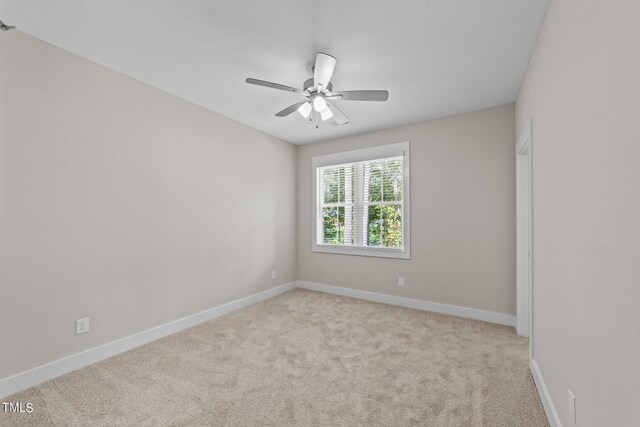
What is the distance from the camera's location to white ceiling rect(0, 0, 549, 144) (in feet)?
5.94

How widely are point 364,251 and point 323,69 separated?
2830 mm

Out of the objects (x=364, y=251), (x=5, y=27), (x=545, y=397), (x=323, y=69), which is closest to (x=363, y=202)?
(x=364, y=251)

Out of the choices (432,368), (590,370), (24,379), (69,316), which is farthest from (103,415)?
(590,370)

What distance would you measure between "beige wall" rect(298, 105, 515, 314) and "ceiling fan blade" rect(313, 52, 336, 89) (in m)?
2.10

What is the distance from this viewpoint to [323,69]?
2.13 m

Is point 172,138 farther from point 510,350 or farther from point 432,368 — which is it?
point 510,350

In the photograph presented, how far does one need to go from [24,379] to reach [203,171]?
2.33 metres

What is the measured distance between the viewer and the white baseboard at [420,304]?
131 inches

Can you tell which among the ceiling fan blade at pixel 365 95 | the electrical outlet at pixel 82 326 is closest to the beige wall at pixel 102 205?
the electrical outlet at pixel 82 326

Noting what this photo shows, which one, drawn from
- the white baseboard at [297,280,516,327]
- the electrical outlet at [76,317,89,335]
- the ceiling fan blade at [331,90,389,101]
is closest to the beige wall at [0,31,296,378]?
the electrical outlet at [76,317,89,335]

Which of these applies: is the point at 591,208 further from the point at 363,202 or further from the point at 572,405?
the point at 363,202

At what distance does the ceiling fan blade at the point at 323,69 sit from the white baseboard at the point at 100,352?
287cm

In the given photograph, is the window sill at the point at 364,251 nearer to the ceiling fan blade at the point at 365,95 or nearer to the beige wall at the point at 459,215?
the beige wall at the point at 459,215

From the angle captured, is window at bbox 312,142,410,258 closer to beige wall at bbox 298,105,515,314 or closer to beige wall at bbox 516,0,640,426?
beige wall at bbox 298,105,515,314
